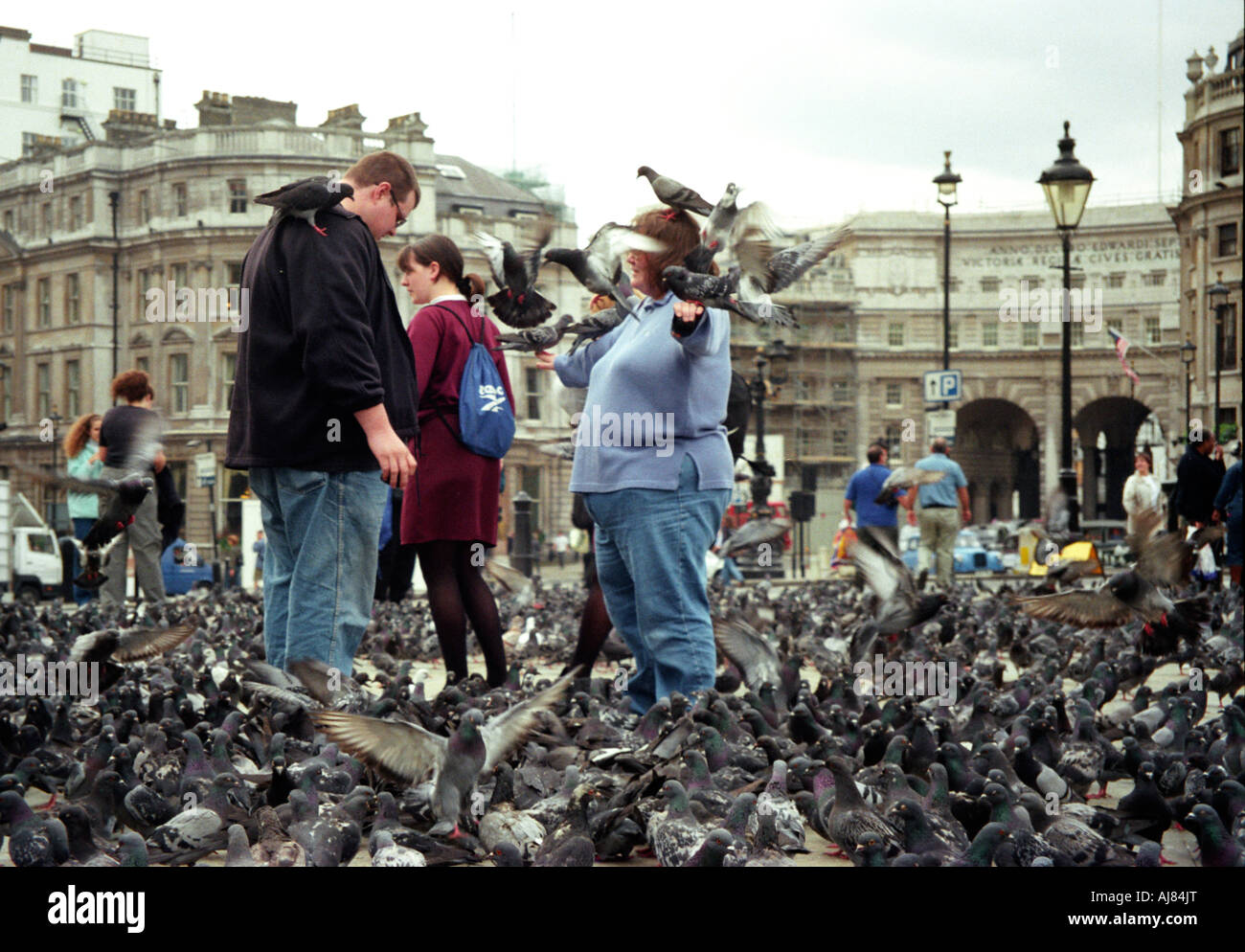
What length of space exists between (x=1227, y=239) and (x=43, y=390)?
40.4 m

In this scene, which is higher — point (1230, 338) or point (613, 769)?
point (1230, 338)

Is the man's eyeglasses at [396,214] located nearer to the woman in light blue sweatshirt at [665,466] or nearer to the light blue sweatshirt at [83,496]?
the woman in light blue sweatshirt at [665,466]

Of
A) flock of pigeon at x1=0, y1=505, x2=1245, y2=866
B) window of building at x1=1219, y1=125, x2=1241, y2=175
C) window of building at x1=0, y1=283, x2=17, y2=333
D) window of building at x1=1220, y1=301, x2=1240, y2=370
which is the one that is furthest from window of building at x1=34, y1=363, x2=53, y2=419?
flock of pigeon at x1=0, y1=505, x2=1245, y2=866

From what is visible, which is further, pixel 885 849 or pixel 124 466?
pixel 124 466

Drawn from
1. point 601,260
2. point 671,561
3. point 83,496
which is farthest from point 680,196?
point 83,496

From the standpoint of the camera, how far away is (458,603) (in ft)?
21.1

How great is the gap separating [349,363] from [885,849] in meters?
2.19

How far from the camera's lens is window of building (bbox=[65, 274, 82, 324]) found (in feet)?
155

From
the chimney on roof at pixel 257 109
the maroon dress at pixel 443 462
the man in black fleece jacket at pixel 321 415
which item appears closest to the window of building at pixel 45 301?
the chimney on roof at pixel 257 109

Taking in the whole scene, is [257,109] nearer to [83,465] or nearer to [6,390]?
[6,390]

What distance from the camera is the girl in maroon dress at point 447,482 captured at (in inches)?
252

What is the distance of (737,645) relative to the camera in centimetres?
710
